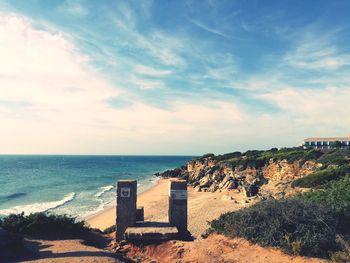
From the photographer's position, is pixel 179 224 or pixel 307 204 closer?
pixel 307 204

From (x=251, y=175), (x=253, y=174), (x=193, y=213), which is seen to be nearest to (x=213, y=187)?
(x=251, y=175)

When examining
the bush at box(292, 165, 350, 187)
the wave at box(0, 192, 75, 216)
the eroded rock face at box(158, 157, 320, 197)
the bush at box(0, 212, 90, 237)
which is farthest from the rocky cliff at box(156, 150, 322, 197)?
the bush at box(0, 212, 90, 237)

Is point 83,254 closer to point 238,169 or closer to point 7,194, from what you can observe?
point 238,169

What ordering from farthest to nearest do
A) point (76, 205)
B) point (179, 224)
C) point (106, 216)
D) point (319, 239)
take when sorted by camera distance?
1. point (76, 205)
2. point (106, 216)
3. point (179, 224)
4. point (319, 239)

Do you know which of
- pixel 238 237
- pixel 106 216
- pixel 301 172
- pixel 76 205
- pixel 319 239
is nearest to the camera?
pixel 319 239

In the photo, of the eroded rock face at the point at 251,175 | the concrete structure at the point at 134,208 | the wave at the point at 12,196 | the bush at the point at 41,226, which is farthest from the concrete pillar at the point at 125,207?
the wave at the point at 12,196

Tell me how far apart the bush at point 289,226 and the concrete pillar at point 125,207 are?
3377 mm

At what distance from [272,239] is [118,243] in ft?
19.6

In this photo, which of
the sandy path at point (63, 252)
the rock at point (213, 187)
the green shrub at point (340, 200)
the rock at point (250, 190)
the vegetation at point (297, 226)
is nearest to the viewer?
the vegetation at point (297, 226)

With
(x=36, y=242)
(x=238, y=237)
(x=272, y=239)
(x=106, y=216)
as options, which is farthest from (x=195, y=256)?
(x=106, y=216)

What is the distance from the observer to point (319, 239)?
10188 millimetres

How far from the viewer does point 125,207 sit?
13.4 metres

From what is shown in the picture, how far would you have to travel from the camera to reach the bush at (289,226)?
10.1m

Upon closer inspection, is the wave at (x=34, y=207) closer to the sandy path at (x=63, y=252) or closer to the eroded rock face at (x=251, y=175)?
the eroded rock face at (x=251, y=175)
